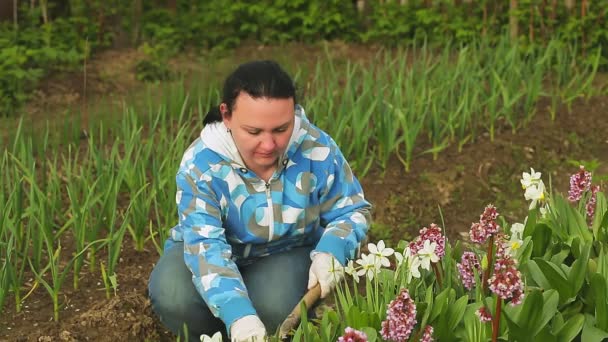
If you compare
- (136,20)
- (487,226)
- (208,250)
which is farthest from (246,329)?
(136,20)

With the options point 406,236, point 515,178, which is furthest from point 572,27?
point 406,236

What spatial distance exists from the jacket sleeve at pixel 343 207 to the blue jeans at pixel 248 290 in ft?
0.45

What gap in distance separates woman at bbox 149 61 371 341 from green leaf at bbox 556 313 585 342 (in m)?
0.54

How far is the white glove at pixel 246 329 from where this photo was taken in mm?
2311

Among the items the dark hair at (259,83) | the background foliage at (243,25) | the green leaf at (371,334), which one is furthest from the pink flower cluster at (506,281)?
the background foliage at (243,25)

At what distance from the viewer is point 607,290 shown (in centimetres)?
219

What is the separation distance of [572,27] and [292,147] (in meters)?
3.43

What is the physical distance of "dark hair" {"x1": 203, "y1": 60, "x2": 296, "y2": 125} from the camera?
247 cm

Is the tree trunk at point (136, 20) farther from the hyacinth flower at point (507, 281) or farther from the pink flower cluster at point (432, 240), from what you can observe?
the hyacinth flower at point (507, 281)

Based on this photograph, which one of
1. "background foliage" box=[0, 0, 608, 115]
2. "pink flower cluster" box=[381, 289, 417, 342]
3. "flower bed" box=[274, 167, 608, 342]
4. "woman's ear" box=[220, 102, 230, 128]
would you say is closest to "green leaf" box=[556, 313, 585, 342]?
"flower bed" box=[274, 167, 608, 342]

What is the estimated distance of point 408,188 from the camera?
161 inches

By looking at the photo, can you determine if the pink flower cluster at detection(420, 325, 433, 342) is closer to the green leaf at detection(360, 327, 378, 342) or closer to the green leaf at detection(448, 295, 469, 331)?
the green leaf at detection(360, 327, 378, 342)

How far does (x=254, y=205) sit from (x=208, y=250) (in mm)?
208

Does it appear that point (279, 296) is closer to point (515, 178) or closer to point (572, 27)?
point (515, 178)
